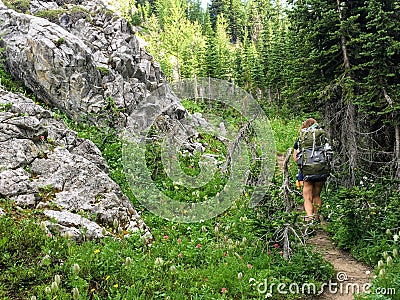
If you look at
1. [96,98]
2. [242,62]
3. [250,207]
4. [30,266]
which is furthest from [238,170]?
[242,62]

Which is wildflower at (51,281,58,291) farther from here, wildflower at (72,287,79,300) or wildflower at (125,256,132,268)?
wildflower at (125,256,132,268)

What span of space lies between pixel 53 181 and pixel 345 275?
230 inches

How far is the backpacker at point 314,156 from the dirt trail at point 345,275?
1.48 metres

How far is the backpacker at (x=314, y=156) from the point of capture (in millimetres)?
7362

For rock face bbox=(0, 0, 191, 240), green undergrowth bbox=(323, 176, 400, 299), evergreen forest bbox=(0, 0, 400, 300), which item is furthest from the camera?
rock face bbox=(0, 0, 191, 240)

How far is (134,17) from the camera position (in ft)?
280

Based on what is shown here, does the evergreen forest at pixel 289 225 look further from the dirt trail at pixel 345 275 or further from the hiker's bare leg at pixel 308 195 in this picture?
the hiker's bare leg at pixel 308 195

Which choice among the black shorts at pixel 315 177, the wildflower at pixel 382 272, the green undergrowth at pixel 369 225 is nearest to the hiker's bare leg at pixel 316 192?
the black shorts at pixel 315 177

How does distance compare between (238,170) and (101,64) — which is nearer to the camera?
(238,170)

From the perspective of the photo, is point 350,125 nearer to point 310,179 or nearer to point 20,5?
point 310,179

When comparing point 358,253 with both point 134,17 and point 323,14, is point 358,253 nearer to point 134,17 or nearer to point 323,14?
point 323,14

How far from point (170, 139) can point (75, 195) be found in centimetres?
507

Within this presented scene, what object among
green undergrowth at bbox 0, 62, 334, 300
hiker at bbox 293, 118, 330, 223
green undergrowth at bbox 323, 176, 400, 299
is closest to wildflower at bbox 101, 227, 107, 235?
green undergrowth at bbox 0, 62, 334, 300

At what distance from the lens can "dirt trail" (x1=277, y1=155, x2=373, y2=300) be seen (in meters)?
5.06
